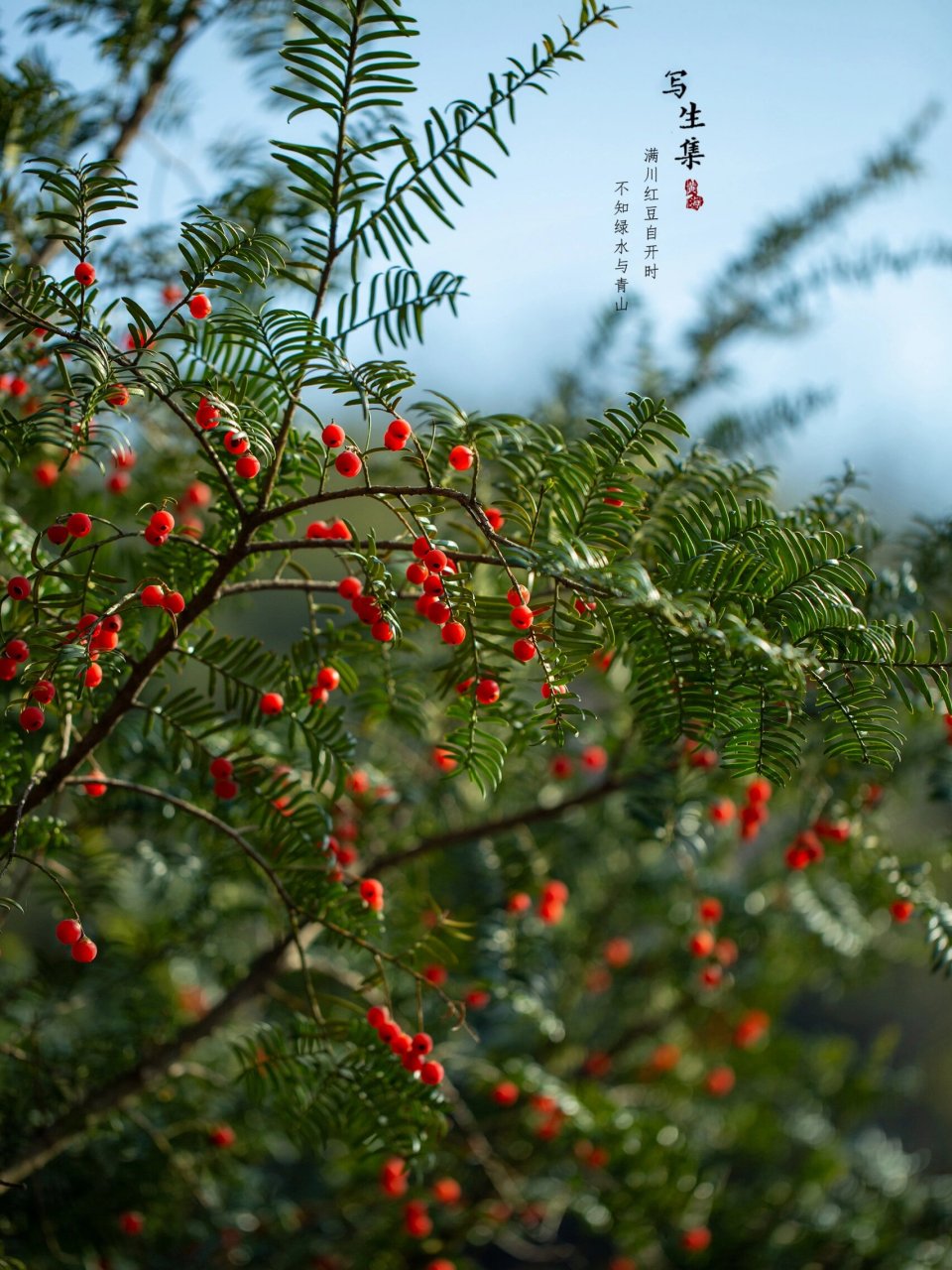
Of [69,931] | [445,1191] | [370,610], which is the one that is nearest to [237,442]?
[370,610]

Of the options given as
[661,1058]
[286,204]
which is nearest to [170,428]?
[286,204]

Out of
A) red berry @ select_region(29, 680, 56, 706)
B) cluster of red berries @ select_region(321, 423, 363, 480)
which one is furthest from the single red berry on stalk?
cluster of red berries @ select_region(321, 423, 363, 480)

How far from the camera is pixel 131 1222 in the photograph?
876 millimetres

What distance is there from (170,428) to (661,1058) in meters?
1.00

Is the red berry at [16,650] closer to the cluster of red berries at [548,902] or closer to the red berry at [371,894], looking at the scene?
the red berry at [371,894]

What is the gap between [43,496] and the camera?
1.02m

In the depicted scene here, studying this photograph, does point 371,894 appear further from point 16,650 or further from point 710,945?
point 710,945

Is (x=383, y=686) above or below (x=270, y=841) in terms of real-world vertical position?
above

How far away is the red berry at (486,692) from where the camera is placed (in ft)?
1.89

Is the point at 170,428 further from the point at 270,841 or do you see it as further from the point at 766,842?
the point at 766,842

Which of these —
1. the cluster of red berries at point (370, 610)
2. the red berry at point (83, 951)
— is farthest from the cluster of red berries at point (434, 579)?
the red berry at point (83, 951)

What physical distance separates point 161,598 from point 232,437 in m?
0.10

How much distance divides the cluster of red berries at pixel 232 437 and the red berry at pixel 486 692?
17cm

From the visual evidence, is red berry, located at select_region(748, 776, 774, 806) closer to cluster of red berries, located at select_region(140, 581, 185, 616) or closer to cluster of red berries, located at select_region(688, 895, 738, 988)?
cluster of red berries, located at select_region(688, 895, 738, 988)
